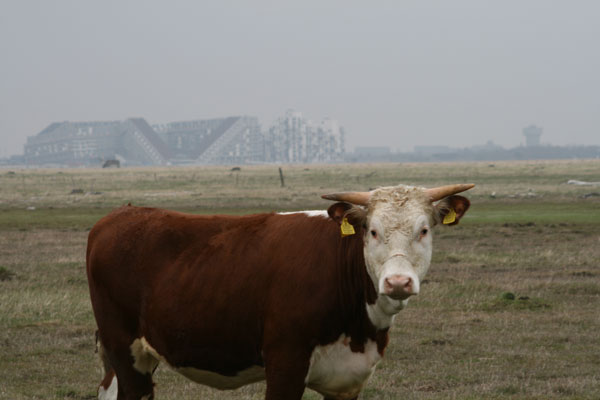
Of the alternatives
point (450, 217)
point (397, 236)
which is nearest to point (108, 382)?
point (397, 236)

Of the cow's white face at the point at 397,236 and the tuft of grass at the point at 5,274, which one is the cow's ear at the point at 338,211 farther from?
the tuft of grass at the point at 5,274

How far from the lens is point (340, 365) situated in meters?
6.17

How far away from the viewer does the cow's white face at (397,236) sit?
18.9 ft

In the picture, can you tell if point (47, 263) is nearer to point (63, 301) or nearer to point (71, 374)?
point (63, 301)

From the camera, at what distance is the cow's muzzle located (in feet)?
18.3

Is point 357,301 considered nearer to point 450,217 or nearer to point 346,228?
point 346,228

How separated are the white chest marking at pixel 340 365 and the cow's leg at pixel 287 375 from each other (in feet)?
0.30

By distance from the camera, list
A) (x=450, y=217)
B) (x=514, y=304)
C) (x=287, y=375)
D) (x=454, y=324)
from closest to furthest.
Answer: (x=287, y=375) < (x=450, y=217) < (x=454, y=324) < (x=514, y=304)

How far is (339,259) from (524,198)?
39.9 m

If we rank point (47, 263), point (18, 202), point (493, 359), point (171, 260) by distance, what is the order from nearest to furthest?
point (171, 260), point (493, 359), point (47, 263), point (18, 202)

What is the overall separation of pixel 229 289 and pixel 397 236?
1.44 m

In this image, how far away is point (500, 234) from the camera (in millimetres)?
25891

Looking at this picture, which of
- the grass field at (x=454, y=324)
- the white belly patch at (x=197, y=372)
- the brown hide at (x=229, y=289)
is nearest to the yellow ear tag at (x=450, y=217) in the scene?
the brown hide at (x=229, y=289)

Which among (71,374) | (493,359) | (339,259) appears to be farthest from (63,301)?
(339,259)
